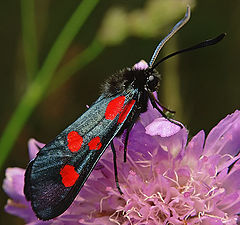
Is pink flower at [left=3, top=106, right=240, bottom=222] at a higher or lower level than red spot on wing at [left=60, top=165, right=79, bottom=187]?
lower

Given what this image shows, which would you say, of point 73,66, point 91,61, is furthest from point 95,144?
point 73,66

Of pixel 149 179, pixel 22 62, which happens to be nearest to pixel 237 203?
pixel 149 179

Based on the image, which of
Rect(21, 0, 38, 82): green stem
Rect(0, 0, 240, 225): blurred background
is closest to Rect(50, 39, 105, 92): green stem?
Rect(0, 0, 240, 225): blurred background

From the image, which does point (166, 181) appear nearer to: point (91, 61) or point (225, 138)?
point (225, 138)

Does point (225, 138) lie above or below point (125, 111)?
below

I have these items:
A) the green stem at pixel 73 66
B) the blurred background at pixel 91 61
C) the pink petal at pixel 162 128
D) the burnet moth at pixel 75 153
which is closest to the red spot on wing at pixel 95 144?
the burnet moth at pixel 75 153

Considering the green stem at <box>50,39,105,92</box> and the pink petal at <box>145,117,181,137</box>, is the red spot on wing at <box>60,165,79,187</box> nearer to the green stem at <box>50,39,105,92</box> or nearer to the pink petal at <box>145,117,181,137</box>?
the pink petal at <box>145,117,181,137</box>
